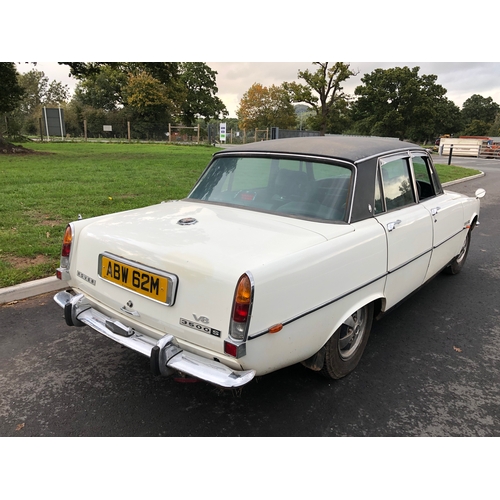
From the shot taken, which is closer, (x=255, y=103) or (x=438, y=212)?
(x=438, y=212)

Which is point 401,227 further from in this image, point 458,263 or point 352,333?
point 458,263

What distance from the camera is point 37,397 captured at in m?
2.68

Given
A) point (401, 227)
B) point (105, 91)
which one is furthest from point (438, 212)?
point (105, 91)

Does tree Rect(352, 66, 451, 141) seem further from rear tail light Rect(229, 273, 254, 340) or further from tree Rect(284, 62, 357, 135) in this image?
rear tail light Rect(229, 273, 254, 340)

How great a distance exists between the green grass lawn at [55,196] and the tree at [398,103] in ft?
149

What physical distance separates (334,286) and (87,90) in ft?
196

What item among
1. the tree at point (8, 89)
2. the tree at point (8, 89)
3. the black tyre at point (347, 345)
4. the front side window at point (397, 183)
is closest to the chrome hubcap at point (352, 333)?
the black tyre at point (347, 345)

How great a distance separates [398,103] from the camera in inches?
2231

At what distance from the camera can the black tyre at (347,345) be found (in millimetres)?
2702

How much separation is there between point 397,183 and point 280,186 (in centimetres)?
110

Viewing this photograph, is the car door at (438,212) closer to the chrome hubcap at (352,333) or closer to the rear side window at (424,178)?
the rear side window at (424,178)

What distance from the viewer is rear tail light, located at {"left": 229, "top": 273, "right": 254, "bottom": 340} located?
79.0 inches

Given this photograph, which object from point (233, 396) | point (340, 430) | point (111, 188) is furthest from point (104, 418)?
point (111, 188)

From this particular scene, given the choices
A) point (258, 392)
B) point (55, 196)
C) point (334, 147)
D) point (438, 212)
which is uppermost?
point (334, 147)
